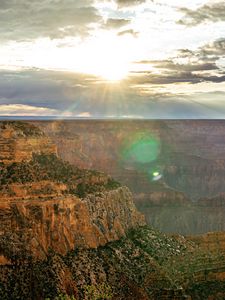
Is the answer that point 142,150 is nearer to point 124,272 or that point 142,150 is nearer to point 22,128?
point 22,128

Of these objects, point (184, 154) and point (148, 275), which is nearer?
point (148, 275)

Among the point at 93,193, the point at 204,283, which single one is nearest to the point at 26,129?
the point at 93,193

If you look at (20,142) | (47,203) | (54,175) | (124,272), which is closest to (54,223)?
(47,203)

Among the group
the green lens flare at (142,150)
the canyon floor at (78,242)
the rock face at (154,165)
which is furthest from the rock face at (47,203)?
the green lens flare at (142,150)

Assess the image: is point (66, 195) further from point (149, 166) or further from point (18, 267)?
point (149, 166)

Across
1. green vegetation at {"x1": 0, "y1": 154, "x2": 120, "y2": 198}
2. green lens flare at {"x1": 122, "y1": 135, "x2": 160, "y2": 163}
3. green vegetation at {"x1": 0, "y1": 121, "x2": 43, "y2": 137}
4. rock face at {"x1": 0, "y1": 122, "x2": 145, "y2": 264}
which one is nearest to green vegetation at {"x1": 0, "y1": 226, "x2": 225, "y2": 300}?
rock face at {"x1": 0, "y1": 122, "x2": 145, "y2": 264}

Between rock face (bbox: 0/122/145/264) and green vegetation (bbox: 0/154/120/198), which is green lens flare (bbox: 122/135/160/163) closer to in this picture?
green vegetation (bbox: 0/154/120/198)
